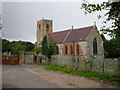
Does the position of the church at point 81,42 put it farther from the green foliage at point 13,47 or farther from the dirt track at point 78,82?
the dirt track at point 78,82

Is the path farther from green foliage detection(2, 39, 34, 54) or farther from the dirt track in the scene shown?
green foliage detection(2, 39, 34, 54)

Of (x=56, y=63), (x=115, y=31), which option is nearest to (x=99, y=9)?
(x=115, y=31)

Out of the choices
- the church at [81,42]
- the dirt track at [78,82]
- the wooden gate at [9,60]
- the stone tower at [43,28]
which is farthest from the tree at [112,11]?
the stone tower at [43,28]

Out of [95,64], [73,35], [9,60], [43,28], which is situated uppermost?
[43,28]

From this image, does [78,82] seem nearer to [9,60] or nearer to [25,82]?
[25,82]

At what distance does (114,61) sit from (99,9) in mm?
5888

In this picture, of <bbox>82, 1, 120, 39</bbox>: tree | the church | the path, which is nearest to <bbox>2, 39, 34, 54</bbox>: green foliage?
Result: the church

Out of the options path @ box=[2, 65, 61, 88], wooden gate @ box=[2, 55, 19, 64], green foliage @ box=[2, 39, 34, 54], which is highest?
green foliage @ box=[2, 39, 34, 54]

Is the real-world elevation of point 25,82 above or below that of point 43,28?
below

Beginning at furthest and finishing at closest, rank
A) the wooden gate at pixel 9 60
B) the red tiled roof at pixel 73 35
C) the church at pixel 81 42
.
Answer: the red tiled roof at pixel 73 35, the church at pixel 81 42, the wooden gate at pixel 9 60

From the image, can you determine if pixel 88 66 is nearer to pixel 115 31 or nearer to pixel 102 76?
pixel 102 76

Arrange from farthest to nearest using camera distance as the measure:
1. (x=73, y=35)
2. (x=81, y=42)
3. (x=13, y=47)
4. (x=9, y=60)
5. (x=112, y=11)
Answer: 1. (x=13, y=47)
2. (x=73, y=35)
3. (x=81, y=42)
4. (x=9, y=60)
5. (x=112, y=11)

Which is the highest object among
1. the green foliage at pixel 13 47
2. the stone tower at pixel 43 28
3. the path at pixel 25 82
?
the stone tower at pixel 43 28

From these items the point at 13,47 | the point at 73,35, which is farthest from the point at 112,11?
the point at 13,47
